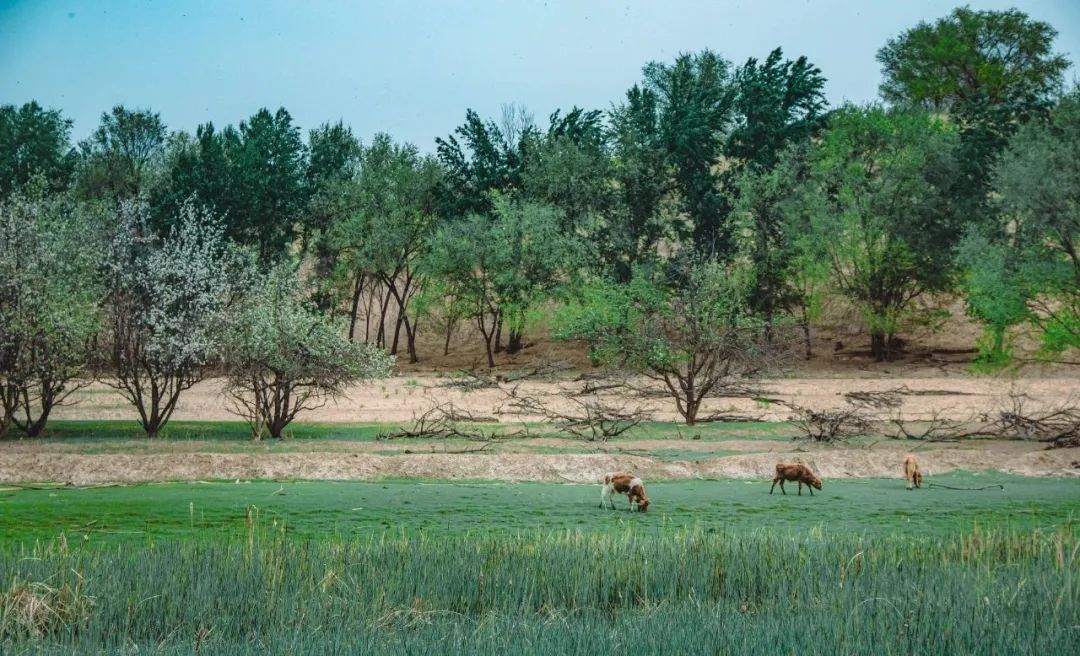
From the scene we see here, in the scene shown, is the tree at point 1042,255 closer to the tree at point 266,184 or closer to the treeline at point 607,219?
the treeline at point 607,219

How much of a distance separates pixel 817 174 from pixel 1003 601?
43.1m

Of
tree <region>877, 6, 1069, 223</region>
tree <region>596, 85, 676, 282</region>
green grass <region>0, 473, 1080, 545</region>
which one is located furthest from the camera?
tree <region>877, 6, 1069, 223</region>

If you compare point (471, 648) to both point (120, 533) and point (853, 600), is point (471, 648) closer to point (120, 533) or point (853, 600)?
point (853, 600)

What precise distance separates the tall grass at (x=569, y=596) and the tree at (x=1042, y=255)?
2191 centimetres

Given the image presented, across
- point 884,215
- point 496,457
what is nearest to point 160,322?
point 496,457

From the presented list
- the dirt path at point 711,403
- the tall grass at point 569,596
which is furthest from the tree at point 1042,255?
the tall grass at point 569,596

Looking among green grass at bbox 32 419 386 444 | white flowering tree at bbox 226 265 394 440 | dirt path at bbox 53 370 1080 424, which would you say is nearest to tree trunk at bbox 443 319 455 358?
dirt path at bbox 53 370 1080 424

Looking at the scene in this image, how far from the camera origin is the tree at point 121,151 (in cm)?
6081

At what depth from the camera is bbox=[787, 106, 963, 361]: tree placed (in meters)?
47.6

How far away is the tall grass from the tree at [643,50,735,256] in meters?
39.8

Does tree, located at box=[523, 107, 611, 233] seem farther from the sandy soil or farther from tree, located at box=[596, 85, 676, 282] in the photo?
the sandy soil

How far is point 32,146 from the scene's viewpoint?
194 feet

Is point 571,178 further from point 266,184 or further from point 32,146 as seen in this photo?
point 32,146

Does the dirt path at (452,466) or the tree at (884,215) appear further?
the tree at (884,215)
